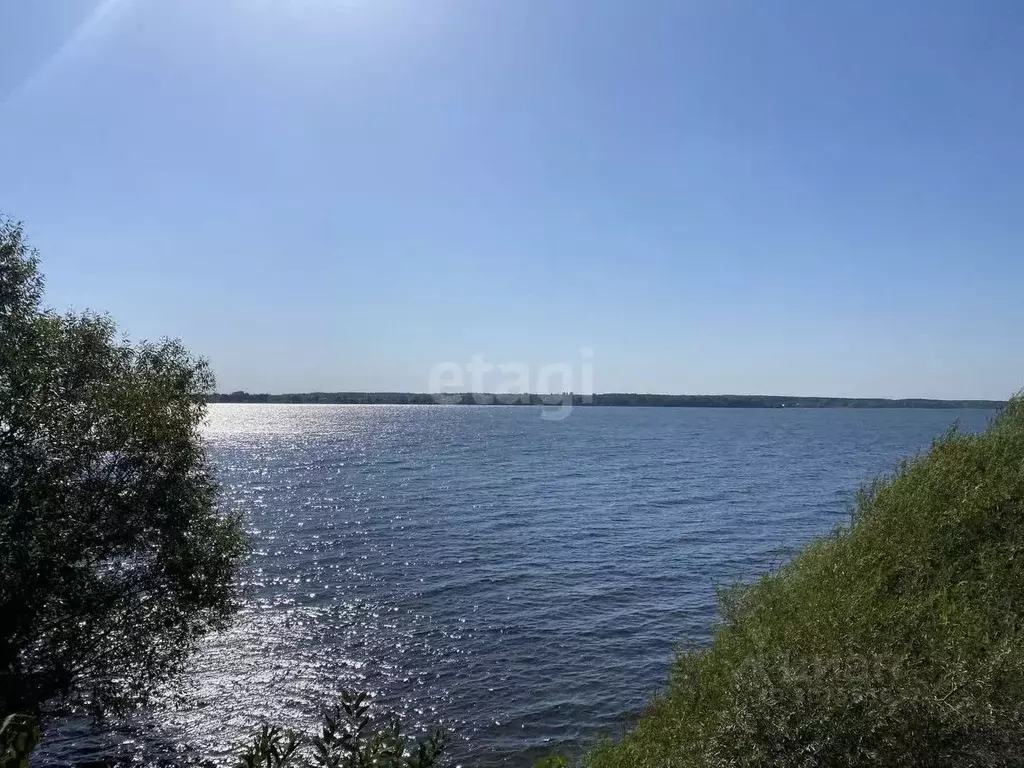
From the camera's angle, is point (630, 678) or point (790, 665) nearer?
point (790, 665)

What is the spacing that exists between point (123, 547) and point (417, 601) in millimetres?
15181

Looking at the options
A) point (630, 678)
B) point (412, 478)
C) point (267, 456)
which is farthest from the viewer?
point (267, 456)

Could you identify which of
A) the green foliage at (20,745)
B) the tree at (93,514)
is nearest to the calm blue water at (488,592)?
the tree at (93,514)

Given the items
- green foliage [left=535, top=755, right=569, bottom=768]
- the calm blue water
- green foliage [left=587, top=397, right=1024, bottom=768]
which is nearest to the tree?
the calm blue water

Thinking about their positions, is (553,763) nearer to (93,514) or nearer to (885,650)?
(885,650)

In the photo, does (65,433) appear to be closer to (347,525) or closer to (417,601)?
(417,601)

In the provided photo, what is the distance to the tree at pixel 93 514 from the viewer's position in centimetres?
1432

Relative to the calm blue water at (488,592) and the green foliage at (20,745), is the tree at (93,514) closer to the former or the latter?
the calm blue water at (488,592)

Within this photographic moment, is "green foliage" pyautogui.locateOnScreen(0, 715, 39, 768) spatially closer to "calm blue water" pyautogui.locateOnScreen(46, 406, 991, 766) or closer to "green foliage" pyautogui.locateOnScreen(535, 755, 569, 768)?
"green foliage" pyautogui.locateOnScreen(535, 755, 569, 768)

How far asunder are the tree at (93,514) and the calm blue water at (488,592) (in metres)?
3.68

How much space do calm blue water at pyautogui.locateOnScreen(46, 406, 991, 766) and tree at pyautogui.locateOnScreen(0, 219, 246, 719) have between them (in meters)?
3.68

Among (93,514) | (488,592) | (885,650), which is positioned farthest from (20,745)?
(488,592)

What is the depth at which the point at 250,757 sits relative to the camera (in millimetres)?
4121

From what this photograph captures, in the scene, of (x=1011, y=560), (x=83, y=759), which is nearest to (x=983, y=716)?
(x=1011, y=560)
